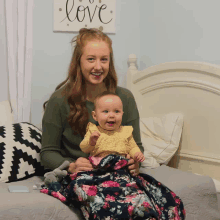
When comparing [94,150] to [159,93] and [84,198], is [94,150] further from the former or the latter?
[159,93]

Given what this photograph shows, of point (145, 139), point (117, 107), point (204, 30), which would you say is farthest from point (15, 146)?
point (204, 30)

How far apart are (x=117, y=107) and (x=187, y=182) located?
52 centimetres

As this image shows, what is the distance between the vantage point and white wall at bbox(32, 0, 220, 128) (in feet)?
6.79

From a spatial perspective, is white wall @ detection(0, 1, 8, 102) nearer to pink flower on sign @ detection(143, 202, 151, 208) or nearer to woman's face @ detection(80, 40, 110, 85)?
woman's face @ detection(80, 40, 110, 85)

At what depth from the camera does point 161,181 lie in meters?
1.63

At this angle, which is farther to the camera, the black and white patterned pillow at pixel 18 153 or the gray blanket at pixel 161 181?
the black and white patterned pillow at pixel 18 153

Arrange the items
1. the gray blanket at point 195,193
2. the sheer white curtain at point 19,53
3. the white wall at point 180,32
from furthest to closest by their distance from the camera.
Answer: the sheer white curtain at point 19,53
the white wall at point 180,32
the gray blanket at point 195,193

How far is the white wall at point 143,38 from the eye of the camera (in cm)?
207

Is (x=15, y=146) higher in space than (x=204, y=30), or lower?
lower

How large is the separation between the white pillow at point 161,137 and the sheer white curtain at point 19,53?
806mm

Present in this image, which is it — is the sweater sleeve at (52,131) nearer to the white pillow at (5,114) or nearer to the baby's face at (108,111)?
the baby's face at (108,111)

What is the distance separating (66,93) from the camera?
5.45 feet

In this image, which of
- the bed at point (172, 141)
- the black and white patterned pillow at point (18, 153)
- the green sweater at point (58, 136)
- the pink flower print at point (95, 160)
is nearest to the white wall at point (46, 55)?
the bed at point (172, 141)

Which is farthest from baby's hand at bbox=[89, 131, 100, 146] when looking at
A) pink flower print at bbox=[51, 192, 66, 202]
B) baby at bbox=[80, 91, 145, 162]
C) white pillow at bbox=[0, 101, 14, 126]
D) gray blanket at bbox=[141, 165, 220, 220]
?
white pillow at bbox=[0, 101, 14, 126]
